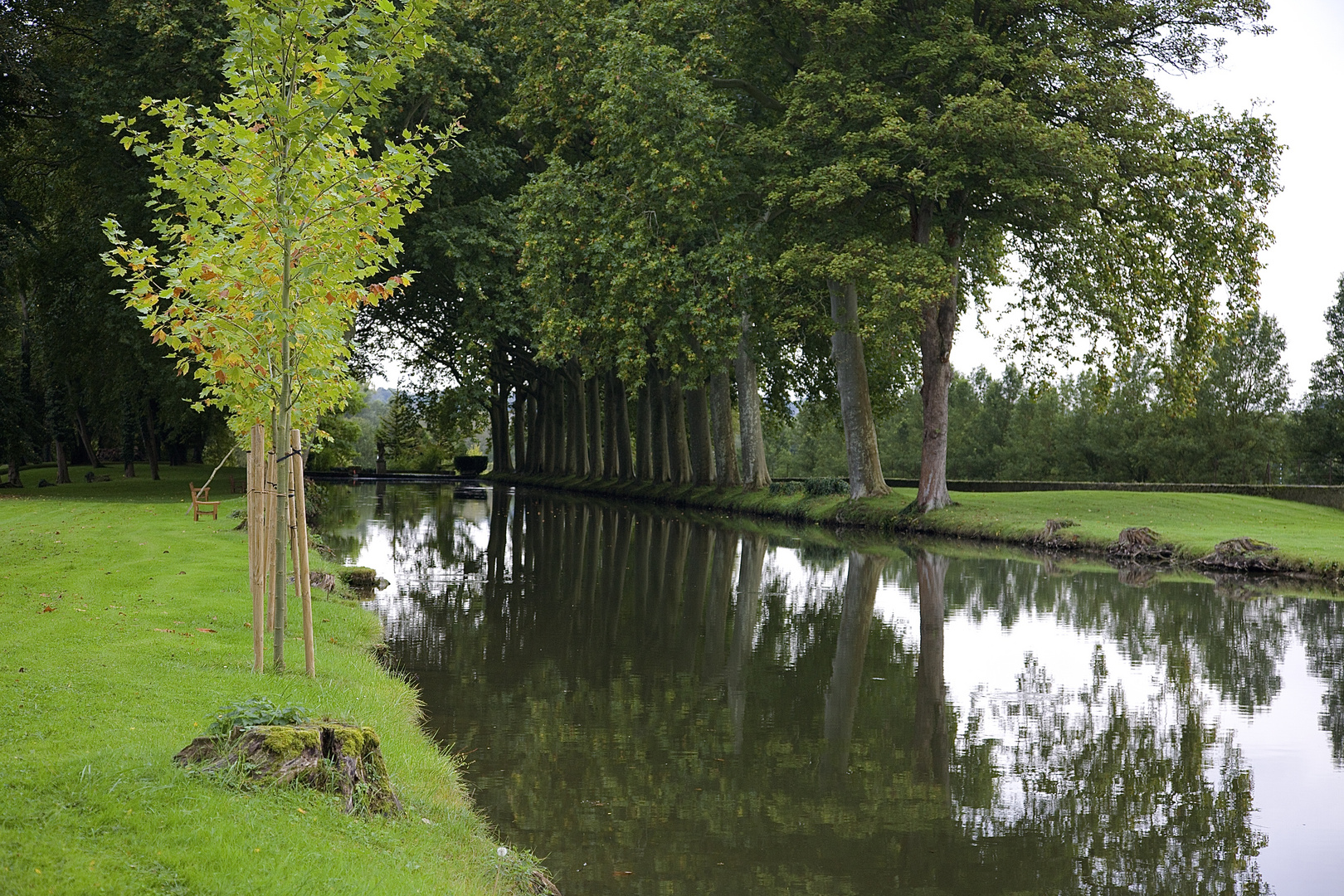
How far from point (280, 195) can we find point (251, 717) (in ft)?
13.6

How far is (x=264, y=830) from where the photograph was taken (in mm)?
5133

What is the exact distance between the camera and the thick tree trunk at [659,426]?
1770 inches

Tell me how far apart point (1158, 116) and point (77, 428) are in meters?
51.4

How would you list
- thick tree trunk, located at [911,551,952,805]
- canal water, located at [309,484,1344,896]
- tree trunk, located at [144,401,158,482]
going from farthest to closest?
tree trunk, located at [144,401,158,482] < thick tree trunk, located at [911,551,952,805] < canal water, located at [309,484,1344,896]

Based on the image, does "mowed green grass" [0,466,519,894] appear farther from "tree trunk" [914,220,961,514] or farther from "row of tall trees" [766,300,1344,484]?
"row of tall trees" [766,300,1344,484]

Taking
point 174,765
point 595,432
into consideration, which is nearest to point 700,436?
point 595,432

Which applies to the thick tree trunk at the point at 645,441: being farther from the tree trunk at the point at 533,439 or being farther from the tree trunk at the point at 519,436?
the tree trunk at the point at 519,436

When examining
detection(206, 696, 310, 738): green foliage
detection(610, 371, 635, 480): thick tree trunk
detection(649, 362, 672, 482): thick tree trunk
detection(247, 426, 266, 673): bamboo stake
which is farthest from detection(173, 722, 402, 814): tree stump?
detection(610, 371, 635, 480): thick tree trunk

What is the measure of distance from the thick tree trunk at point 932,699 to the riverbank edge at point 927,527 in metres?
6.85

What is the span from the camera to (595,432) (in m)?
55.3

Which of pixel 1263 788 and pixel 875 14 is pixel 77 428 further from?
pixel 1263 788

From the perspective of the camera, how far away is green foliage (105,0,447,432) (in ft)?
27.1

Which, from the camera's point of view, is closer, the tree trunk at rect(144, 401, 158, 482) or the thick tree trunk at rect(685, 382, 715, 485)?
the thick tree trunk at rect(685, 382, 715, 485)

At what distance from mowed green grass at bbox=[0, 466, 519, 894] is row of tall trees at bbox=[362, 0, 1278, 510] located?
16.3 meters
